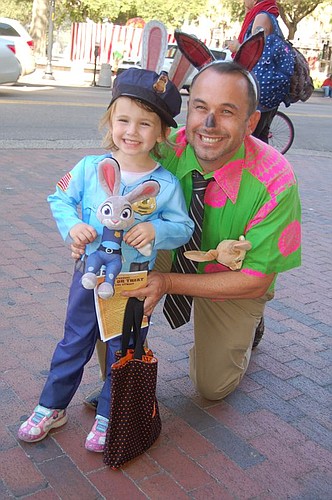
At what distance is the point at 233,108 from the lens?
2438 millimetres

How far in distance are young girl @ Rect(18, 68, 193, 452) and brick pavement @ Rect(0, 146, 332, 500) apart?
0.13 m

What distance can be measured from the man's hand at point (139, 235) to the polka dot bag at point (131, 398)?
26 centimetres

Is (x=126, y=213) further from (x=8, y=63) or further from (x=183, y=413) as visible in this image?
(x=8, y=63)

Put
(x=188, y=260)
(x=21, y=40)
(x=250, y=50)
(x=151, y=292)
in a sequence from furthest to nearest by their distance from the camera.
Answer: (x=21, y=40)
(x=188, y=260)
(x=250, y=50)
(x=151, y=292)

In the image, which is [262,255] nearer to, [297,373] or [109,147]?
[109,147]

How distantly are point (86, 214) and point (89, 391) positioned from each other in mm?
887

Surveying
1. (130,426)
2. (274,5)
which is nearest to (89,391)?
(130,426)

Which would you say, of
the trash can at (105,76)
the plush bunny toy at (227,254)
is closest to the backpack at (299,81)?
the plush bunny toy at (227,254)

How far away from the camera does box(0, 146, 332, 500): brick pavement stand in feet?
7.41

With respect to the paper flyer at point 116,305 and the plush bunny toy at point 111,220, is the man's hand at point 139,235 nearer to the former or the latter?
the plush bunny toy at point 111,220

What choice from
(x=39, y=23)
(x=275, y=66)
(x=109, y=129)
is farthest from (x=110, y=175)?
(x=39, y=23)

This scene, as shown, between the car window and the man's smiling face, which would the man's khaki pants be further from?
the car window

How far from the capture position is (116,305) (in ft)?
7.66

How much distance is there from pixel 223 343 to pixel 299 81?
75.0 inches
